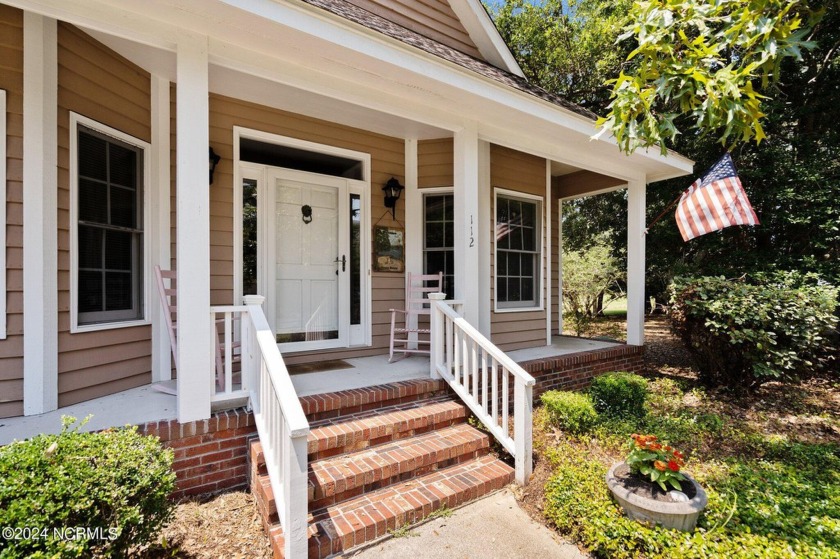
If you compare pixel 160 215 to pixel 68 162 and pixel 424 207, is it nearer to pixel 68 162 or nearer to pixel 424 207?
pixel 68 162

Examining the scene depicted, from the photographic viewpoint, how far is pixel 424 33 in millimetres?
4945

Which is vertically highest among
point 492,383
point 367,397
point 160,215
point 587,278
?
point 160,215

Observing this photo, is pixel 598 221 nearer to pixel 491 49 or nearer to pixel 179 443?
pixel 491 49

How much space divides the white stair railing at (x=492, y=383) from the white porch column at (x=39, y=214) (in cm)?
283

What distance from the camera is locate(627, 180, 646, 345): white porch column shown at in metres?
5.61

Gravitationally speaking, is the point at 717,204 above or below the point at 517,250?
above

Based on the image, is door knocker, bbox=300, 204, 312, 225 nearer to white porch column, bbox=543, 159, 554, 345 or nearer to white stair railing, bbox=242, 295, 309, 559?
white stair railing, bbox=242, 295, 309, 559

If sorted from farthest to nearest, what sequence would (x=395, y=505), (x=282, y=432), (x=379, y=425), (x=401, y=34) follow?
(x=401, y=34)
(x=379, y=425)
(x=395, y=505)
(x=282, y=432)

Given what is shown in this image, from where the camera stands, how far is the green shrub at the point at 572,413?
11.3 ft

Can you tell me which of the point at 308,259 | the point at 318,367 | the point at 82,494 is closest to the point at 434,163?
the point at 308,259

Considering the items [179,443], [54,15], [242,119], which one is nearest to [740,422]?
[179,443]

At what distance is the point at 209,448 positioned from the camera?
8.58ft

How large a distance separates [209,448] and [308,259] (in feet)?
7.36

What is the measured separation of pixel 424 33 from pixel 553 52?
596cm
